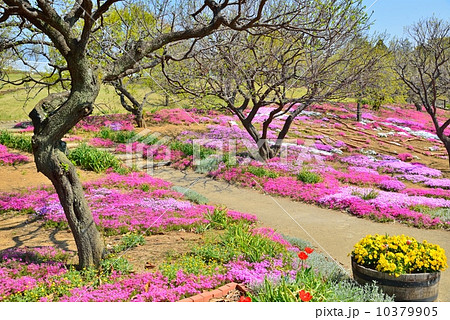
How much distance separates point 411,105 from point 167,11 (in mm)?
42403

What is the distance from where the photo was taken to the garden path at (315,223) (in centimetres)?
886

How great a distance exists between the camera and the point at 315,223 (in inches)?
417

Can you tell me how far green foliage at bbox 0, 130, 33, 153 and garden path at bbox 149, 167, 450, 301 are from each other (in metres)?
7.52

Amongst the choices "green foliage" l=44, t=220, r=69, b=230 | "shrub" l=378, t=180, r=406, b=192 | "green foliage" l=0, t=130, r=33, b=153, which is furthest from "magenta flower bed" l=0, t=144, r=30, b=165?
"shrub" l=378, t=180, r=406, b=192

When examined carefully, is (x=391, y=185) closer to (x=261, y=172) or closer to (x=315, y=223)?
(x=261, y=172)

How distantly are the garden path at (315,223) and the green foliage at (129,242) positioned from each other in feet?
11.6

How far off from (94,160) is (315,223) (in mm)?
8676

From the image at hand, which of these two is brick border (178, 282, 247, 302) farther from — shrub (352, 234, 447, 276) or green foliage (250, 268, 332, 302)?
shrub (352, 234, 447, 276)

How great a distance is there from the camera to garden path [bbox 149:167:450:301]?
8859 millimetres

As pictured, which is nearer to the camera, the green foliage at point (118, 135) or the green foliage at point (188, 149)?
the green foliage at point (188, 149)

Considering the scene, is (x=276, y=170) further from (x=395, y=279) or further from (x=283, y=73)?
(x=395, y=279)

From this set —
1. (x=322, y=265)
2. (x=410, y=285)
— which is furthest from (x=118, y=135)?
(x=410, y=285)

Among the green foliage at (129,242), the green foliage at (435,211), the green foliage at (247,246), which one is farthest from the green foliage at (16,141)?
the green foliage at (435,211)

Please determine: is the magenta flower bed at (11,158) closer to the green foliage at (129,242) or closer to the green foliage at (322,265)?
the green foliage at (129,242)
